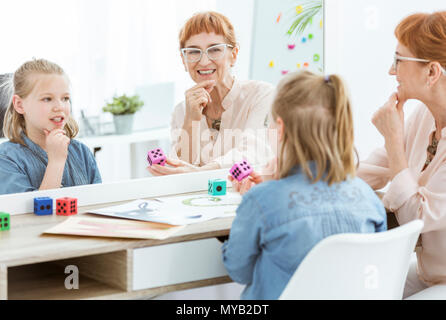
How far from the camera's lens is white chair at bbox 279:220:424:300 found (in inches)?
49.1

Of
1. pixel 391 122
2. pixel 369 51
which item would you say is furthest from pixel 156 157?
pixel 369 51

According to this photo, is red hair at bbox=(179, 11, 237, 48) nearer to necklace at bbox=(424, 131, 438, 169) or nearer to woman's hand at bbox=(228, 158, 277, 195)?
woman's hand at bbox=(228, 158, 277, 195)

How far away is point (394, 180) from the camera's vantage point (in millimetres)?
1704

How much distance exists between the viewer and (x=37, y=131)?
1730 millimetres

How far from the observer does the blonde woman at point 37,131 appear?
169 cm

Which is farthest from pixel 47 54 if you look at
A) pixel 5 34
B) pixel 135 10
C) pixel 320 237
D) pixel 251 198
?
pixel 320 237

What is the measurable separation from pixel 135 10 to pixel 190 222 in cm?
61

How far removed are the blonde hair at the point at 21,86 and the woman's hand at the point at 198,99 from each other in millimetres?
389

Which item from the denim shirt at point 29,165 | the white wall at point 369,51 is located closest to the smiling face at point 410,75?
the denim shirt at point 29,165

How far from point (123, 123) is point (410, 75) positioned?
29.9 inches

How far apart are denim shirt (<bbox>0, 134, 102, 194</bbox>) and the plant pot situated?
0.10 metres

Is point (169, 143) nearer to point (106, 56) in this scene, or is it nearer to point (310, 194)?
point (106, 56)

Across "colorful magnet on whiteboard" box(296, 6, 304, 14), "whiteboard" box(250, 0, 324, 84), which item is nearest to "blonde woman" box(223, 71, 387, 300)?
"whiteboard" box(250, 0, 324, 84)

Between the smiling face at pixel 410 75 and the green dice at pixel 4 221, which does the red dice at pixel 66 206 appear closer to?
the green dice at pixel 4 221
